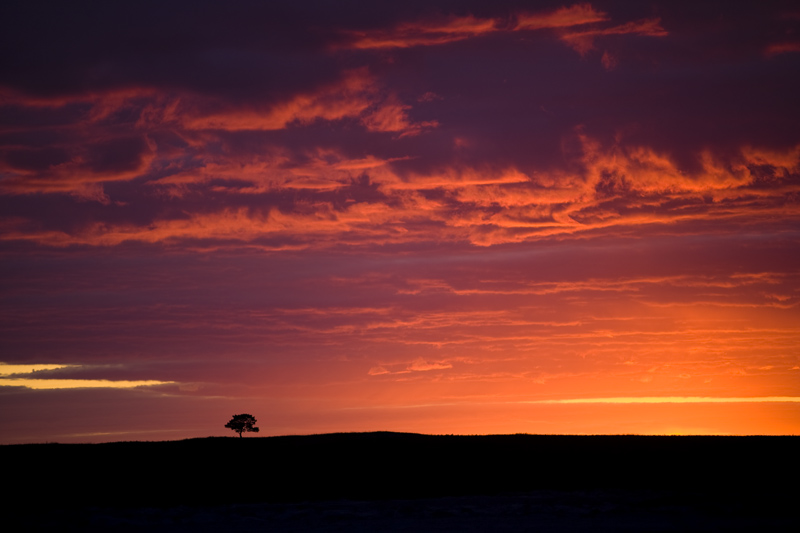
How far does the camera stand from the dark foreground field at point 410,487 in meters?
26.0

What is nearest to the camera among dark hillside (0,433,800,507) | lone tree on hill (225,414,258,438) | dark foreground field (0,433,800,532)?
dark foreground field (0,433,800,532)

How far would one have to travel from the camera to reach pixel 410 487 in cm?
3403

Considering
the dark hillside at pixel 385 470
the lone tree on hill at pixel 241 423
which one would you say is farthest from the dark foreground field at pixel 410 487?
the lone tree on hill at pixel 241 423

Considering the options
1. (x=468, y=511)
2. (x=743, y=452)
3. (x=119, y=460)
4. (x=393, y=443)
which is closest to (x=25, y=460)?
(x=119, y=460)

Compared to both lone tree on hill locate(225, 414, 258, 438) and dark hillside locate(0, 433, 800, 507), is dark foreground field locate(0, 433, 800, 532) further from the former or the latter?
lone tree on hill locate(225, 414, 258, 438)

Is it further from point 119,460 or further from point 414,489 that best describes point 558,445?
point 119,460

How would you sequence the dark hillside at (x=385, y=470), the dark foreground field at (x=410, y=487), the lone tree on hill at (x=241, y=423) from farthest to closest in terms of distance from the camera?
the lone tree on hill at (x=241, y=423) < the dark hillside at (x=385, y=470) < the dark foreground field at (x=410, y=487)

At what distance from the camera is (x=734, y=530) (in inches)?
915

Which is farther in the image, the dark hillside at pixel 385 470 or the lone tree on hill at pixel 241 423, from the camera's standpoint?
the lone tree on hill at pixel 241 423

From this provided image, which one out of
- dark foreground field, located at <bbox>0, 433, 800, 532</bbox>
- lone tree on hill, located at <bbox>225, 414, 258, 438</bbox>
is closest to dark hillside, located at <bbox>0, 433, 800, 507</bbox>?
dark foreground field, located at <bbox>0, 433, 800, 532</bbox>

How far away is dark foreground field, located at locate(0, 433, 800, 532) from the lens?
85.3 ft

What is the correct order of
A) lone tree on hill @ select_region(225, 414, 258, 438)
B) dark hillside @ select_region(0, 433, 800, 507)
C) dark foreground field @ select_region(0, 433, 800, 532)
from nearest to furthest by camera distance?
dark foreground field @ select_region(0, 433, 800, 532), dark hillside @ select_region(0, 433, 800, 507), lone tree on hill @ select_region(225, 414, 258, 438)

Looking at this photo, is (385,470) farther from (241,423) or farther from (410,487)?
(241,423)

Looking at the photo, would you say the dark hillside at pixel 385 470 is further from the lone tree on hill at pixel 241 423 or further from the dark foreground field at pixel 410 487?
the lone tree on hill at pixel 241 423
